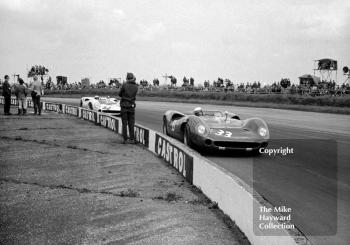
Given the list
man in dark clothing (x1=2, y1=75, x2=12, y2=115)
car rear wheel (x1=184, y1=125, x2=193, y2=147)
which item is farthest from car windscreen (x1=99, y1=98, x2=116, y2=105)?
car rear wheel (x1=184, y1=125, x2=193, y2=147)

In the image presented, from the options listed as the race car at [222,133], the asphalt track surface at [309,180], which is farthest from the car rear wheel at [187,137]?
the asphalt track surface at [309,180]

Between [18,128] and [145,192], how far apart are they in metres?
9.27

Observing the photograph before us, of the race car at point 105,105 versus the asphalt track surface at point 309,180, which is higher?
the race car at point 105,105

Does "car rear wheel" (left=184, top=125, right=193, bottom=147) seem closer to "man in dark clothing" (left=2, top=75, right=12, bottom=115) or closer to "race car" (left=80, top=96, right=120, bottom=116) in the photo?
"man in dark clothing" (left=2, top=75, right=12, bottom=115)

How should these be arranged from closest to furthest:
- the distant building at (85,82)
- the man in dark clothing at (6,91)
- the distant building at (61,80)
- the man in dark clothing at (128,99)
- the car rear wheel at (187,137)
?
the car rear wheel at (187,137), the man in dark clothing at (128,99), the man in dark clothing at (6,91), the distant building at (85,82), the distant building at (61,80)

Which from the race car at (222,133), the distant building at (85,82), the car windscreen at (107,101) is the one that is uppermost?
the distant building at (85,82)

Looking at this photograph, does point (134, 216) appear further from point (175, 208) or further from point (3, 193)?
point (3, 193)

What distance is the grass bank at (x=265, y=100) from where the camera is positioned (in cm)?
2603

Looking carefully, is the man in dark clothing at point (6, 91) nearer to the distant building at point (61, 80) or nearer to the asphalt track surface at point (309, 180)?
the asphalt track surface at point (309, 180)

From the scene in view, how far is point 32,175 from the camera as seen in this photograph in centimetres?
707

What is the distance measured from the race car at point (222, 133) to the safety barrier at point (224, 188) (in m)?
0.71

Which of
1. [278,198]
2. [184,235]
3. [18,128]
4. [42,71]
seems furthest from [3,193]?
[42,71]

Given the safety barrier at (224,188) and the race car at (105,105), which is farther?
→ the race car at (105,105)

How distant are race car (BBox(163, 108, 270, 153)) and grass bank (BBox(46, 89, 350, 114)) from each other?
51.7 feet
